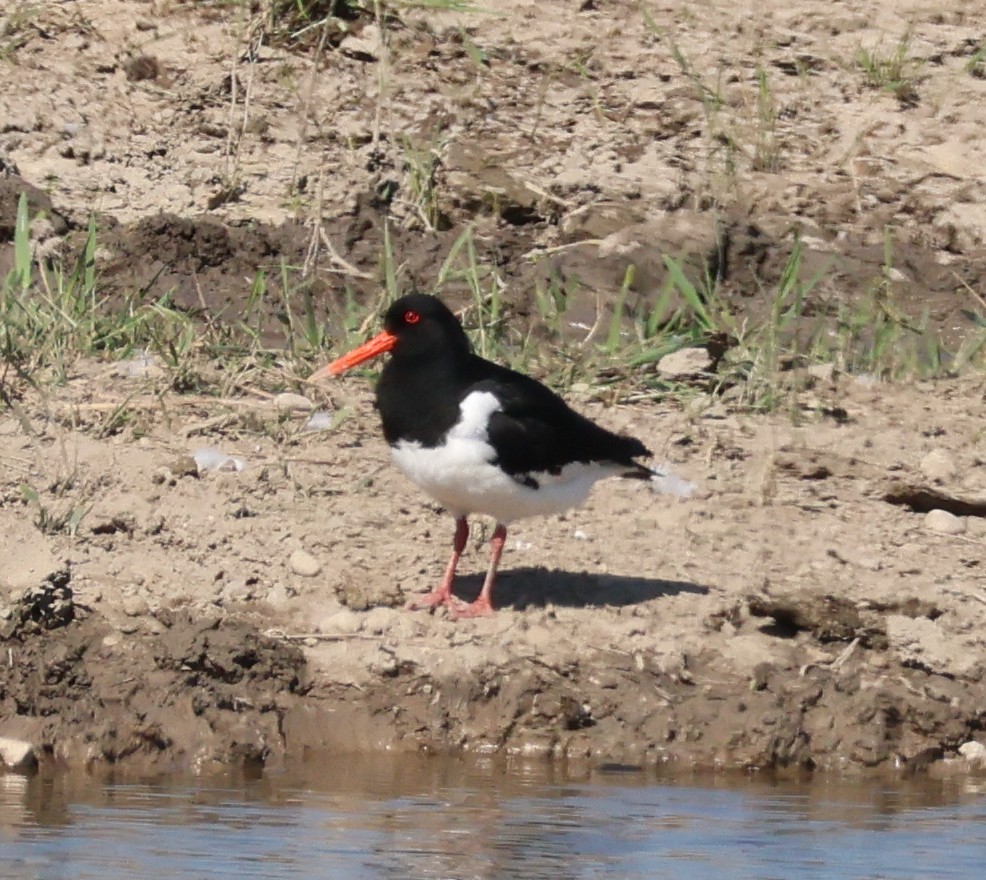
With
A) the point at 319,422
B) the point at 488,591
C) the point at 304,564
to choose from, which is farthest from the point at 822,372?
the point at 304,564

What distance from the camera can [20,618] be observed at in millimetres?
5988

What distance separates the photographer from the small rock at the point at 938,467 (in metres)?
7.52

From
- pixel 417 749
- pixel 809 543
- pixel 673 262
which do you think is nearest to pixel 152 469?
pixel 417 749

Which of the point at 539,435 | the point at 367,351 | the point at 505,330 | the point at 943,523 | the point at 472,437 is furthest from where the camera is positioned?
the point at 505,330

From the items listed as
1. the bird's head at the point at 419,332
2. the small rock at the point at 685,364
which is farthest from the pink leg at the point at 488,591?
the small rock at the point at 685,364

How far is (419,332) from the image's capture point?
21.6 feet

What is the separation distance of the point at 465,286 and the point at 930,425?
203cm

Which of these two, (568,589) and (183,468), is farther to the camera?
(183,468)

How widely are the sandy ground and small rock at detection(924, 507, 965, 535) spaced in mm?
15

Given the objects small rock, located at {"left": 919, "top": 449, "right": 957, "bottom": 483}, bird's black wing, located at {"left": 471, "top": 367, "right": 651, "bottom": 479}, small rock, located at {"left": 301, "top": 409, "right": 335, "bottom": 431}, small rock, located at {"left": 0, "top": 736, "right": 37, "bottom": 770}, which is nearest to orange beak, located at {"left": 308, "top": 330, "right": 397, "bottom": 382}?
small rock, located at {"left": 301, "top": 409, "right": 335, "bottom": 431}

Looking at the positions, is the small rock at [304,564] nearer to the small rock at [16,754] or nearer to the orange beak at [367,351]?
the orange beak at [367,351]

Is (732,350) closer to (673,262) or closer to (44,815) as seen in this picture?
(673,262)

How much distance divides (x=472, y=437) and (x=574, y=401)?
5.46 ft

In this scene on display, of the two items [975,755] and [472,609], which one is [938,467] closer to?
[975,755]
